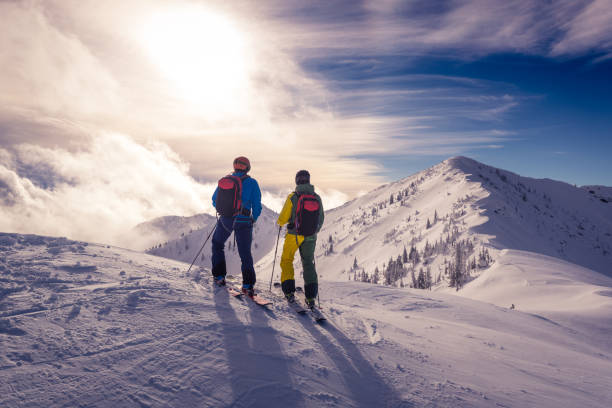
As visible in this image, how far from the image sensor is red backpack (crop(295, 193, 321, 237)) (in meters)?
6.22

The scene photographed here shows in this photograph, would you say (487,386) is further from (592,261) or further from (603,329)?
(592,261)

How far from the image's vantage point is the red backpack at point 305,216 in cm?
622

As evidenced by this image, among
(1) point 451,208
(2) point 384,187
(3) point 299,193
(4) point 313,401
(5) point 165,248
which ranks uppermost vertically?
(2) point 384,187

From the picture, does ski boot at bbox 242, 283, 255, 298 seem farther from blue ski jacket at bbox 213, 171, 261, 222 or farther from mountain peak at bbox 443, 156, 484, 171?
mountain peak at bbox 443, 156, 484, 171

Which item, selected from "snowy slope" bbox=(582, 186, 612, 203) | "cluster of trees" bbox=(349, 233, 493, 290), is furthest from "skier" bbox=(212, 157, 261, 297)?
"snowy slope" bbox=(582, 186, 612, 203)

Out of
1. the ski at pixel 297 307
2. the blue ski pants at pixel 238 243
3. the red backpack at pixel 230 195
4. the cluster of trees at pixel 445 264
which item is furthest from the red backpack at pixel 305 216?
the cluster of trees at pixel 445 264

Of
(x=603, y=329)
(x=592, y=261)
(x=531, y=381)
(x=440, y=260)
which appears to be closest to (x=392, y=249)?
(x=440, y=260)

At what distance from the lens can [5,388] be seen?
223 cm

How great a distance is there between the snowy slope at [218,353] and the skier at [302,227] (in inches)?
24.8

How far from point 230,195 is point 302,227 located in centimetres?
172

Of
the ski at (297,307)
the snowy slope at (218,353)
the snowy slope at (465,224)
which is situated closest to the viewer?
the snowy slope at (218,353)

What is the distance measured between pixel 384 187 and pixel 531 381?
187ft

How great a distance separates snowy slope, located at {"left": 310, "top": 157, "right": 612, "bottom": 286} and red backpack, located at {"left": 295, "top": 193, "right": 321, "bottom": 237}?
13.0 metres

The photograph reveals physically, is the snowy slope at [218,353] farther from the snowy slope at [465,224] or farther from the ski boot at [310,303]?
the snowy slope at [465,224]
